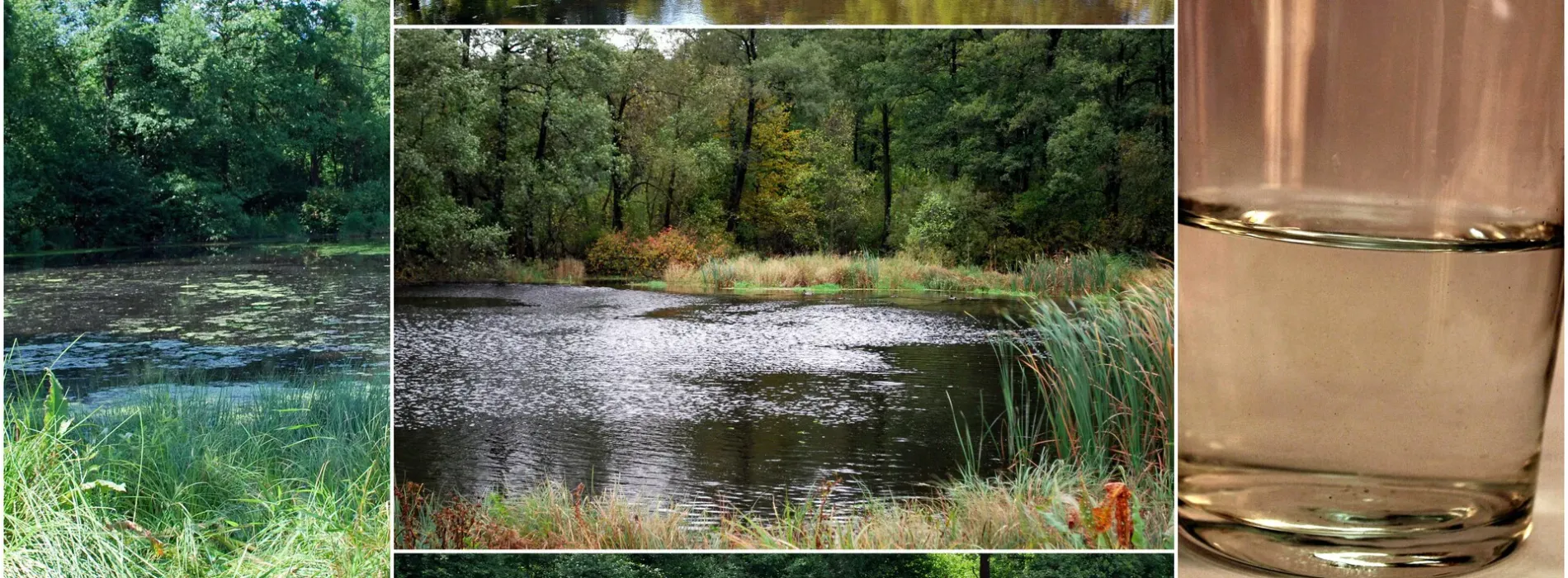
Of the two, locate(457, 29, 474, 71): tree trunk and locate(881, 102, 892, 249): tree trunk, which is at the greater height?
locate(457, 29, 474, 71): tree trunk

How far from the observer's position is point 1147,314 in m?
3.13

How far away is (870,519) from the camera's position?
3156 mm

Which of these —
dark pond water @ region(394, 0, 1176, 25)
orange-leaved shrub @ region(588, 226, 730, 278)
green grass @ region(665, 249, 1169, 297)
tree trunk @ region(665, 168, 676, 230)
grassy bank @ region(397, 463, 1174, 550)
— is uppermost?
dark pond water @ region(394, 0, 1176, 25)

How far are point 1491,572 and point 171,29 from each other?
11.0 feet

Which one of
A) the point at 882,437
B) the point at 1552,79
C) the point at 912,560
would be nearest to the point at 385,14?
the point at 882,437

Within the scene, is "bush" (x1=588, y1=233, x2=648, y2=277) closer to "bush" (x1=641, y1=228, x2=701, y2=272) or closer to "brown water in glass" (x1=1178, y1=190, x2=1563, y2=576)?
"bush" (x1=641, y1=228, x2=701, y2=272)

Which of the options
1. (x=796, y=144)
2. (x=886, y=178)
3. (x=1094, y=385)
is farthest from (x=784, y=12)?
(x=1094, y=385)

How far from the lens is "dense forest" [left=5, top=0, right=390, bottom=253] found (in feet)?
10.3

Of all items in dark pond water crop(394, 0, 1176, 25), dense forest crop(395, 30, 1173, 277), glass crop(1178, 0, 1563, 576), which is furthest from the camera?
dense forest crop(395, 30, 1173, 277)

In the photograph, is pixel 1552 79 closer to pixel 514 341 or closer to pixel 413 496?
pixel 514 341

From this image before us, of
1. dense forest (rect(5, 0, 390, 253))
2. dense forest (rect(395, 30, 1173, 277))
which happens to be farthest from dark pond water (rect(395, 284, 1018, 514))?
dense forest (rect(5, 0, 390, 253))

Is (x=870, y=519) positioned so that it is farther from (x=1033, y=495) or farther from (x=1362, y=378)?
(x=1362, y=378)

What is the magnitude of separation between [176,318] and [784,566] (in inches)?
68.5

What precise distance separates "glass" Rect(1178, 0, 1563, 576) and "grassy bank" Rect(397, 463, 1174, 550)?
0.68 meters
